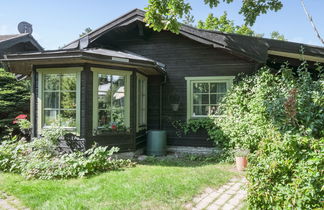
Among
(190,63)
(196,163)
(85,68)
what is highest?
(190,63)

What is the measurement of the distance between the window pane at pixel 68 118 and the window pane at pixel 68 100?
0.13 metres

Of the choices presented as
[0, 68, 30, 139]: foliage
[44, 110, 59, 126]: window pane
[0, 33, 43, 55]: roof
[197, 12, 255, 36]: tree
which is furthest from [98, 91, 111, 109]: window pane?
[197, 12, 255, 36]: tree

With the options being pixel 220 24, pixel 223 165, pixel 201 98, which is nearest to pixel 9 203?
pixel 223 165

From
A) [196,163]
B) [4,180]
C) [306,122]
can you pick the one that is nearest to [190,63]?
[196,163]

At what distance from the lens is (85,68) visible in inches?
223

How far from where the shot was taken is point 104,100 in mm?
6055

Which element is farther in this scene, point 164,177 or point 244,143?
point 244,143

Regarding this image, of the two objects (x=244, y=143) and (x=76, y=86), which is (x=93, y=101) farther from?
(x=244, y=143)

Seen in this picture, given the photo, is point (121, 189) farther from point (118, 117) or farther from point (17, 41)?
point (17, 41)

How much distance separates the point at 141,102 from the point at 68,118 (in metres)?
2.23

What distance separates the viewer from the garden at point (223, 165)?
2568mm

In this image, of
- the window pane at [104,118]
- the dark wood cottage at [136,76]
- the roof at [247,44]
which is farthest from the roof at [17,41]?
the roof at [247,44]

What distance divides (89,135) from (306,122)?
449cm

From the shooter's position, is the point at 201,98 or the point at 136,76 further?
the point at 201,98
